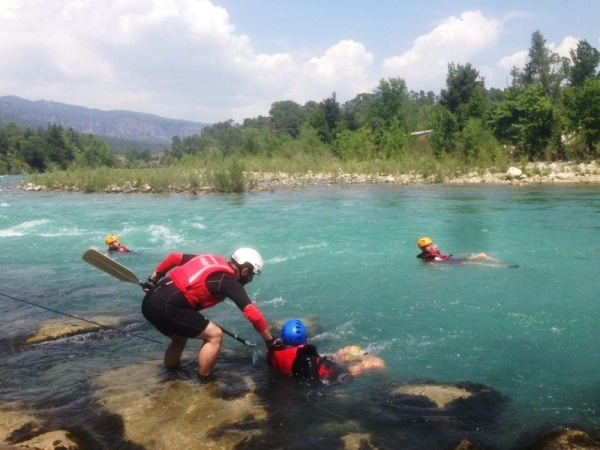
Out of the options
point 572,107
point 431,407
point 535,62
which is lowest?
point 431,407

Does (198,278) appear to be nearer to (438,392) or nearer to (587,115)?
(438,392)

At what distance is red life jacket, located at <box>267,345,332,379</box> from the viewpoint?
582 cm

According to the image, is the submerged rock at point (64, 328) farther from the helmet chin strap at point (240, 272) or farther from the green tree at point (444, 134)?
the green tree at point (444, 134)

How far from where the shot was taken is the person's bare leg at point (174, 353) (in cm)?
609

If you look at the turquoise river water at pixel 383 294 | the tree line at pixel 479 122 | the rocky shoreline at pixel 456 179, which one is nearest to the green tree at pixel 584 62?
the tree line at pixel 479 122

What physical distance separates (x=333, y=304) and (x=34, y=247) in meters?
10.1

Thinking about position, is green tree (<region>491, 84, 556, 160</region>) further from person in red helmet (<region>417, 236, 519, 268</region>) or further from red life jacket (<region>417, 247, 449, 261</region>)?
red life jacket (<region>417, 247, 449, 261</region>)

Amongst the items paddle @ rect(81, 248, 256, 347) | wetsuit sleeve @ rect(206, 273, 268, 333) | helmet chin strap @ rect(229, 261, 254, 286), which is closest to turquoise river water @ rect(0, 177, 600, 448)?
paddle @ rect(81, 248, 256, 347)

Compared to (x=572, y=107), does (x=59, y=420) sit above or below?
below

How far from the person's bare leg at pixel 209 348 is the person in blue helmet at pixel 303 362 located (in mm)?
622

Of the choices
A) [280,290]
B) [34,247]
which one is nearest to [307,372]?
[280,290]

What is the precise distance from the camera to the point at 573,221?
51.9 ft

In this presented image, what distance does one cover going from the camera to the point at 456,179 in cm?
3066

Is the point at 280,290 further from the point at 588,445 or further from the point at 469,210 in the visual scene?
the point at 469,210
